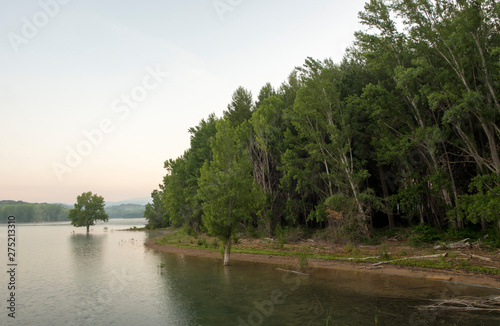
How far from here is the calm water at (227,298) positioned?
10.5 meters

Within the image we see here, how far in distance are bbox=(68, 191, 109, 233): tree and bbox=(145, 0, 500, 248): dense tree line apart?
215 feet

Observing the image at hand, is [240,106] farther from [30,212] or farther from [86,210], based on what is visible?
[30,212]

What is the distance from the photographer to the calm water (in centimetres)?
1048

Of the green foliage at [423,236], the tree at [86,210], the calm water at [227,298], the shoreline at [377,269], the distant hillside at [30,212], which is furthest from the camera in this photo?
the distant hillside at [30,212]

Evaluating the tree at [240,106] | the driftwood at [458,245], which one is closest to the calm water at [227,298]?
the driftwood at [458,245]

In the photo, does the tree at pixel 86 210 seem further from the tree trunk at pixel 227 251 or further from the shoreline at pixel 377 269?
the tree trunk at pixel 227 251

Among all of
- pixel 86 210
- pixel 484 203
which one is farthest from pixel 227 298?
pixel 86 210

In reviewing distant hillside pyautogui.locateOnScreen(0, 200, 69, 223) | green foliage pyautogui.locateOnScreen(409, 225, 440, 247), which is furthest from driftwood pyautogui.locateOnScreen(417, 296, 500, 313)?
distant hillside pyautogui.locateOnScreen(0, 200, 69, 223)

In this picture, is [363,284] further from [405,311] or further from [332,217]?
[332,217]

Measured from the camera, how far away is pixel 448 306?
425 inches

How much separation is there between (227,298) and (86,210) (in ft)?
279

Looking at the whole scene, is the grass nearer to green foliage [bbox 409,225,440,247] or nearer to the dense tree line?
green foliage [bbox 409,225,440,247]

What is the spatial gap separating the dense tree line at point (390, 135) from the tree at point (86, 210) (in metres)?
65.4

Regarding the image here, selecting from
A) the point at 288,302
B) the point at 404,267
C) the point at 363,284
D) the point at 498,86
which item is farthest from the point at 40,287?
the point at 498,86
